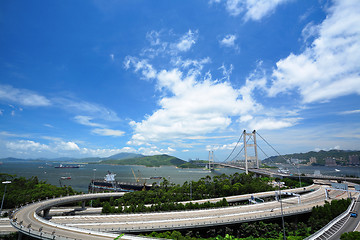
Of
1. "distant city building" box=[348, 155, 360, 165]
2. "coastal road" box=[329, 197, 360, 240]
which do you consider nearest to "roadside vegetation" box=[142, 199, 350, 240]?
"coastal road" box=[329, 197, 360, 240]

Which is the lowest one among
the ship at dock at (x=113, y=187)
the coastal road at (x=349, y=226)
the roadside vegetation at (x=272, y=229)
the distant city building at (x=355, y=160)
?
the ship at dock at (x=113, y=187)

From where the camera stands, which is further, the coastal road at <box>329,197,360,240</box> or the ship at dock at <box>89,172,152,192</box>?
the ship at dock at <box>89,172,152,192</box>

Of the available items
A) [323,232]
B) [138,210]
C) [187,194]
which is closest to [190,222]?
[138,210]

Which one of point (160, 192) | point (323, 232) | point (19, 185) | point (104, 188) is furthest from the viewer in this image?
point (104, 188)

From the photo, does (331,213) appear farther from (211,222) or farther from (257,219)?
(211,222)

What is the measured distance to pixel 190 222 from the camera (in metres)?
25.1

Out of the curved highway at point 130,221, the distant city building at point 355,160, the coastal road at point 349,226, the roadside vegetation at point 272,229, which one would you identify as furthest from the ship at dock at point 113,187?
the distant city building at point 355,160

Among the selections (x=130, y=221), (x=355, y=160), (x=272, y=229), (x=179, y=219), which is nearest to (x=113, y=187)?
(x=130, y=221)

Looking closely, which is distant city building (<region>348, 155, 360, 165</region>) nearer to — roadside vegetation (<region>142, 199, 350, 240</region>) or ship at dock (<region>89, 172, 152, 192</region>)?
roadside vegetation (<region>142, 199, 350, 240</region>)

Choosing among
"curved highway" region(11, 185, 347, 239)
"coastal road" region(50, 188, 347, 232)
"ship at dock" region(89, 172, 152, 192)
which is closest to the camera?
"curved highway" region(11, 185, 347, 239)

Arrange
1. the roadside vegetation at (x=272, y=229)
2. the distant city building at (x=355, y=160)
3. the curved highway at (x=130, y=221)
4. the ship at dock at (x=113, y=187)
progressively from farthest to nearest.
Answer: the distant city building at (x=355, y=160) < the ship at dock at (x=113, y=187) < the roadside vegetation at (x=272, y=229) < the curved highway at (x=130, y=221)

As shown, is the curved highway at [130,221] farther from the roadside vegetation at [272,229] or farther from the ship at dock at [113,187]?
the ship at dock at [113,187]

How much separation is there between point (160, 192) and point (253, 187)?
81.8 feet

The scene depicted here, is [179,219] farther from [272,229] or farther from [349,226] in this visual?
[349,226]
